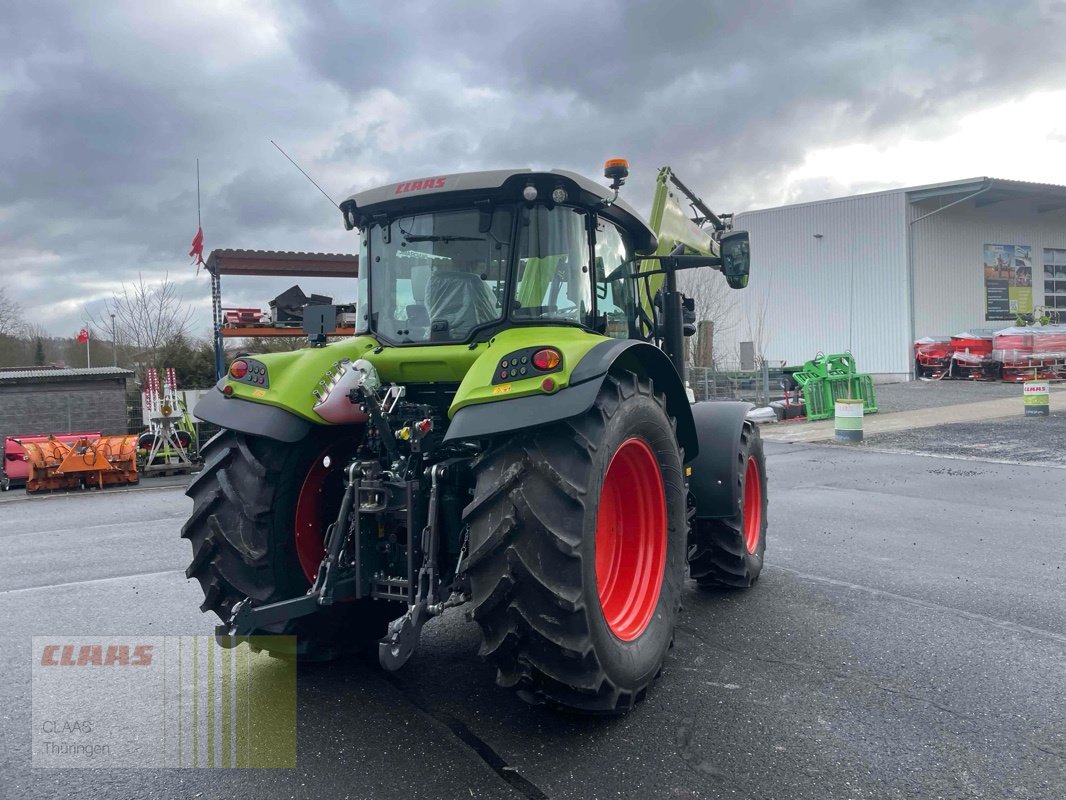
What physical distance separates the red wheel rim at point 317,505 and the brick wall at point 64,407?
15.5 m

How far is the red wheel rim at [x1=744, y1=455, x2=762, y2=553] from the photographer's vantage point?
6309 millimetres

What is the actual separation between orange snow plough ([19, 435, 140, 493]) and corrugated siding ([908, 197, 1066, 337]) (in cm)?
2728

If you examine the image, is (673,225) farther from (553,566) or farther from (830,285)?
(830,285)

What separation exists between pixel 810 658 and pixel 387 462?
2.46m

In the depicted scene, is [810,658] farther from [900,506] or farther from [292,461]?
[900,506]

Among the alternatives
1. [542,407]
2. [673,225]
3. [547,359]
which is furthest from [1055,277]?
[542,407]

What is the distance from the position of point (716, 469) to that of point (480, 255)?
2.28 meters

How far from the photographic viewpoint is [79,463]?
1373cm

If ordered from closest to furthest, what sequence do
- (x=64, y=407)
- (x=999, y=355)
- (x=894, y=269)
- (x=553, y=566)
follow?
1. (x=553, y=566)
2. (x=64, y=407)
3. (x=999, y=355)
4. (x=894, y=269)

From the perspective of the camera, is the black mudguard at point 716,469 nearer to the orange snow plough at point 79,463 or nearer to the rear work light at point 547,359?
the rear work light at point 547,359

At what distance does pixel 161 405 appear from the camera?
620 inches

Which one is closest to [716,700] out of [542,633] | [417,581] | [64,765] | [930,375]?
[542,633]

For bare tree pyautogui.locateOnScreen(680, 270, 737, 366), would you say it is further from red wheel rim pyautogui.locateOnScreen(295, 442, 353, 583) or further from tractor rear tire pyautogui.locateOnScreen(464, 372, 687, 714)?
tractor rear tire pyautogui.locateOnScreen(464, 372, 687, 714)

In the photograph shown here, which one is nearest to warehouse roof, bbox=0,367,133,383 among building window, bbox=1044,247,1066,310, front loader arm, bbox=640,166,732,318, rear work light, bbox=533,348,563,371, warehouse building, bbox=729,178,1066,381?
front loader arm, bbox=640,166,732,318
